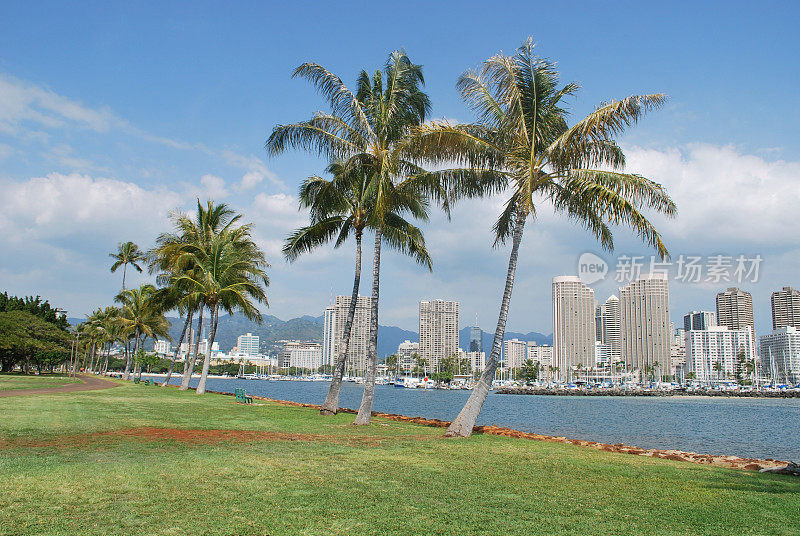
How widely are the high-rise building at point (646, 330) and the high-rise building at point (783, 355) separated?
28779 mm

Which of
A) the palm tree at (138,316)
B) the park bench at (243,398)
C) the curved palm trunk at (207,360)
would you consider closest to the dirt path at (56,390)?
the curved palm trunk at (207,360)

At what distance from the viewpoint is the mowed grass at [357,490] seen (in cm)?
578

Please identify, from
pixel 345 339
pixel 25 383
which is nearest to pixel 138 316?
pixel 25 383

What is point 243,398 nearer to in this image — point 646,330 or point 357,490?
point 357,490

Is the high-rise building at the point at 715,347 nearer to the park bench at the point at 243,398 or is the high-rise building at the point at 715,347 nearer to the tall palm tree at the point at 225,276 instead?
the tall palm tree at the point at 225,276

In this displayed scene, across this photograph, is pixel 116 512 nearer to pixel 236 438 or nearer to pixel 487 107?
pixel 236 438

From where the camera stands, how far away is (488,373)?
15.1 m

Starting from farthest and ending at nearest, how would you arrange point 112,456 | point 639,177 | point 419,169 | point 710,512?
point 419,169
point 639,177
point 112,456
point 710,512

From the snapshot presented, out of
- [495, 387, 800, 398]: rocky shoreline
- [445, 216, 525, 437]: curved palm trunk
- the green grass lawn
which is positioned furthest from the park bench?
[495, 387, 800, 398]: rocky shoreline

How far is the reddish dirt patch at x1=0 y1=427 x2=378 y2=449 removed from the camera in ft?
35.2

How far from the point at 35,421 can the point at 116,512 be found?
10716mm

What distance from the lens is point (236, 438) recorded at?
12391mm

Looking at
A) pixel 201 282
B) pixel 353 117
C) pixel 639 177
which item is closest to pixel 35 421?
pixel 353 117

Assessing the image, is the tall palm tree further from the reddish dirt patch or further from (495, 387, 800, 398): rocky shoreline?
(495, 387, 800, 398): rocky shoreline
